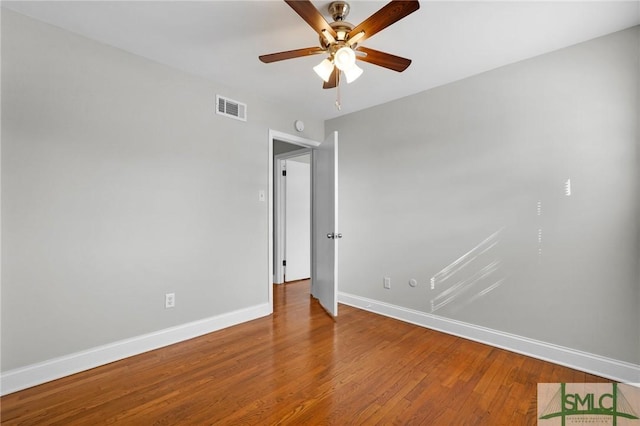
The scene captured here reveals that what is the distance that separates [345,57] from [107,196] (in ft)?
6.64

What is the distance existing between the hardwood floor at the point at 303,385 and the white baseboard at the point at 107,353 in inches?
2.3

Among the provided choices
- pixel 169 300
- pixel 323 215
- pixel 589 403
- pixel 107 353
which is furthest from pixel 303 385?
pixel 323 215

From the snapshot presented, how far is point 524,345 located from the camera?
2.39 m

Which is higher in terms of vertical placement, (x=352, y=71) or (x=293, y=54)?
(x=293, y=54)

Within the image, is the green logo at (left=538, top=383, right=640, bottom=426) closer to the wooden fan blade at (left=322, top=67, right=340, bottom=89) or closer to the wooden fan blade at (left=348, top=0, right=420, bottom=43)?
the wooden fan blade at (left=348, top=0, right=420, bottom=43)

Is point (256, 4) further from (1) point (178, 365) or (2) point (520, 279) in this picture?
(2) point (520, 279)

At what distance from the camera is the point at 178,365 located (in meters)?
2.20

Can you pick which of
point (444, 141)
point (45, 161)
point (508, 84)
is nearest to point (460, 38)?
point (508, 84)

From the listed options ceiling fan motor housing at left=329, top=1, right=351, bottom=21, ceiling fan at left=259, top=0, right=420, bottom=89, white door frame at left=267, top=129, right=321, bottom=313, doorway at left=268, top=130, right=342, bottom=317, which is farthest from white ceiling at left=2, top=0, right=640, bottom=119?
doorway at left=268, top=130, right=342, bottom=317

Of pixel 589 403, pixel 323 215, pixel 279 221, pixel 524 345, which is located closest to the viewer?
pixel 589 403

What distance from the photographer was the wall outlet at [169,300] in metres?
2.53

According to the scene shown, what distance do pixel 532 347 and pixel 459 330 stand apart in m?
0.57

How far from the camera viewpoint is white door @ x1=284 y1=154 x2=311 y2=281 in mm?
4848

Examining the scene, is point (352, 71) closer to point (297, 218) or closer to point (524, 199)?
point (524, 199)
